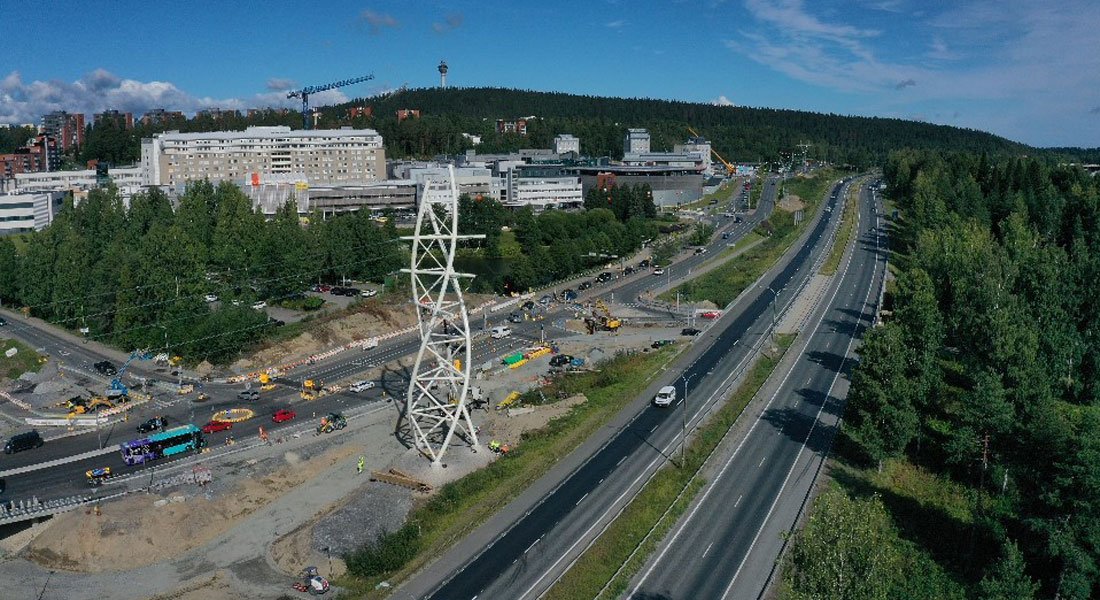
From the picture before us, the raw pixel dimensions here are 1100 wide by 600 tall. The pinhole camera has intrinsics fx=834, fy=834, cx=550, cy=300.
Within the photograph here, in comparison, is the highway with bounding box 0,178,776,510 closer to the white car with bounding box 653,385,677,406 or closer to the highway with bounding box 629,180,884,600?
the white car with bounding box 653,385,677,406

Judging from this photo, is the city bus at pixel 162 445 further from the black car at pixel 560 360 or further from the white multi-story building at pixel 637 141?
the white multi-story building at pixel 637 141

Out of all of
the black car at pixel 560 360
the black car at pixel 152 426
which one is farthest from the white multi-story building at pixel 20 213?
the black car at pixel 560 360

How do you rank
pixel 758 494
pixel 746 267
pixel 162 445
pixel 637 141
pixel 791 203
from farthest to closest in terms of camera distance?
pixel 637 141, pixel 791 203, pixel 746 267, pixel 162 445, pixel 758 494

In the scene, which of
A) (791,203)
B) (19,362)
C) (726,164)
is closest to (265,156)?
(19,362)

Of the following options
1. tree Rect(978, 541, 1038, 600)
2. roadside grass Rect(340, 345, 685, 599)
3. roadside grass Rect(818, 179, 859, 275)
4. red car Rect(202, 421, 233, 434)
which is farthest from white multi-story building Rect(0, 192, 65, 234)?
tree Rect(978, 541, 1038, 600)

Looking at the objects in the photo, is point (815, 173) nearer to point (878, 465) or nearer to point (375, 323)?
point (375, 323)

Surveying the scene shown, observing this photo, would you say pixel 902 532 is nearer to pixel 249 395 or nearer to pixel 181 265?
pixel 249 395
